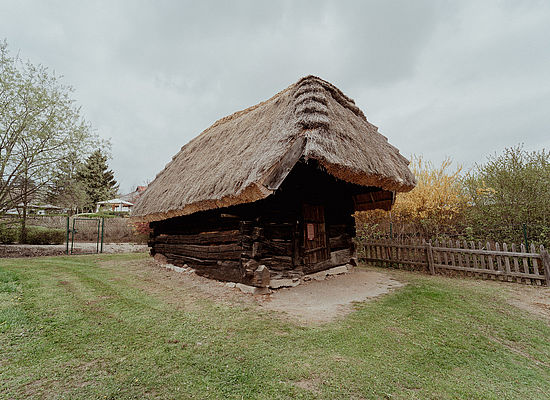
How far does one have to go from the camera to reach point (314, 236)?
6215 millimetres

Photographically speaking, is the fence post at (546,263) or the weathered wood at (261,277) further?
the fence post at (546,263)

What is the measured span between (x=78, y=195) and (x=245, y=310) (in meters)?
11.7

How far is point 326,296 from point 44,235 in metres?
15.8

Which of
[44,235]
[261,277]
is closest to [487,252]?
[261,277]

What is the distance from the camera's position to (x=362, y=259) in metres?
9.16

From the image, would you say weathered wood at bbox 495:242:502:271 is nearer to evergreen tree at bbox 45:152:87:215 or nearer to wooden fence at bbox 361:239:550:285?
wooden fence at bbox 361:239:550:285

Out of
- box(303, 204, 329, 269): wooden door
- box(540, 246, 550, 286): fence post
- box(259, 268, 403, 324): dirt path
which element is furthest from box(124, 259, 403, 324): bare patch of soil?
box(540, 246, 550, 286): fence post

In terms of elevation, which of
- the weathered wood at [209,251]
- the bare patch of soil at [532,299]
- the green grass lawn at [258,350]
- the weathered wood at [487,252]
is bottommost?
the bare patch of soil at [532,299]

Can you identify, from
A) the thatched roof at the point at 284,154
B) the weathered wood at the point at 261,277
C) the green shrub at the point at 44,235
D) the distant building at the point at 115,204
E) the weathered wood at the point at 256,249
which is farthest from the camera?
the distant building at the point at 115,204

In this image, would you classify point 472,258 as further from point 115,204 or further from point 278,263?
point 115,204

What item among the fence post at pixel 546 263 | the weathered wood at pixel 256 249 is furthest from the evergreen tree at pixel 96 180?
the fence post at pixel 546 263

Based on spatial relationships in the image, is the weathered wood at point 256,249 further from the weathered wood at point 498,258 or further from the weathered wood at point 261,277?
the weathered wood at point 498,258

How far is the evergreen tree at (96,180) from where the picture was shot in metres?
12.6

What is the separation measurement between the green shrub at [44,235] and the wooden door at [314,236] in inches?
589
